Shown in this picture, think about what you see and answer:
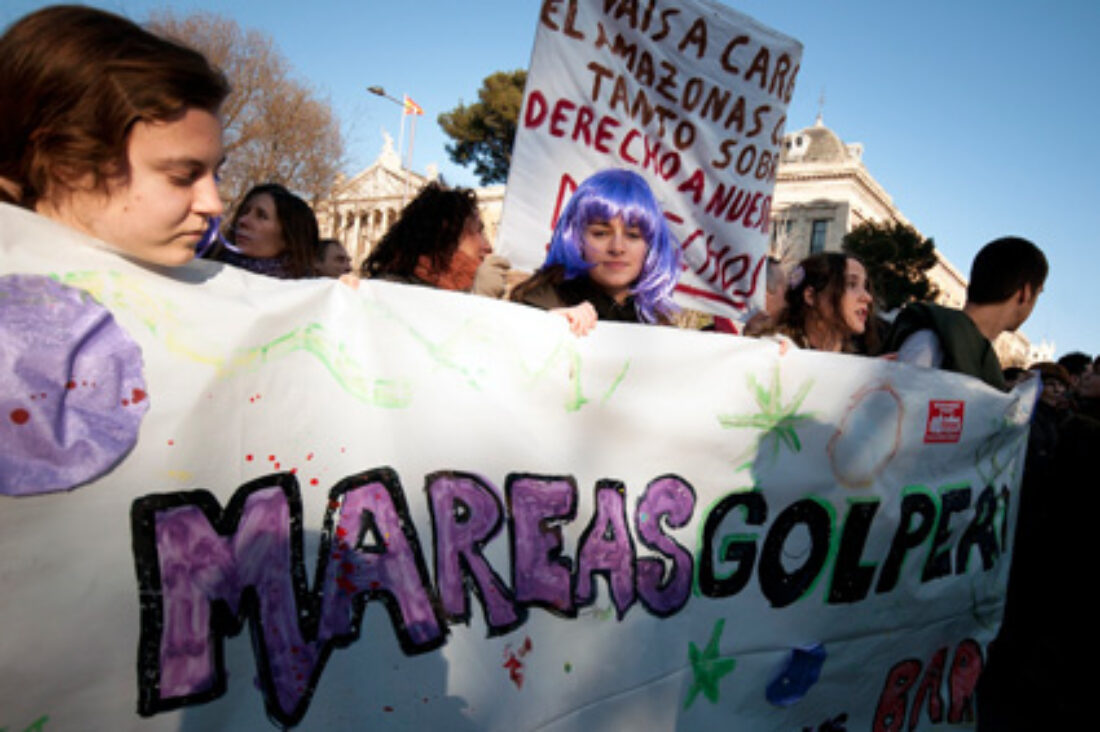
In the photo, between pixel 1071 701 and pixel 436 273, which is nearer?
pixel 436 273

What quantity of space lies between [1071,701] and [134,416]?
3647 millimetres

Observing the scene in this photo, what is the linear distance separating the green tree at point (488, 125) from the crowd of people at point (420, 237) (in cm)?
3409

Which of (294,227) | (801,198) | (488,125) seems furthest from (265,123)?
(801,198)

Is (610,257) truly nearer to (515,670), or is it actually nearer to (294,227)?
(515,670)

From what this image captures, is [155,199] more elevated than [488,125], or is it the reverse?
[488,125]

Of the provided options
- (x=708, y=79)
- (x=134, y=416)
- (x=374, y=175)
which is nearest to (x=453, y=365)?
(x=134, y=416)

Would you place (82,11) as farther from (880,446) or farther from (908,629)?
(908,629)

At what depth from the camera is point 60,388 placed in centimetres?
104

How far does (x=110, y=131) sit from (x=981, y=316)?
8.92 feet

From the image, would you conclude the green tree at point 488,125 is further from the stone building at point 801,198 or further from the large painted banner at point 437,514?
the large painted banner at point 437,514

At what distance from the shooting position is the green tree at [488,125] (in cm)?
3612

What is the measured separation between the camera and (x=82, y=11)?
1071 millimetres

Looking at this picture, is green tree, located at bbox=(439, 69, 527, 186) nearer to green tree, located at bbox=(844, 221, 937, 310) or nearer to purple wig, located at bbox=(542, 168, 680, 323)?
green tree, located at bbox=(844, 221, 937, 310)

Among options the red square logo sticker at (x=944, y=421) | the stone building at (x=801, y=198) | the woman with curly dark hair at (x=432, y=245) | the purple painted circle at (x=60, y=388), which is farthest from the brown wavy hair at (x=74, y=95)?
the stone building at (x=801, y=198)
